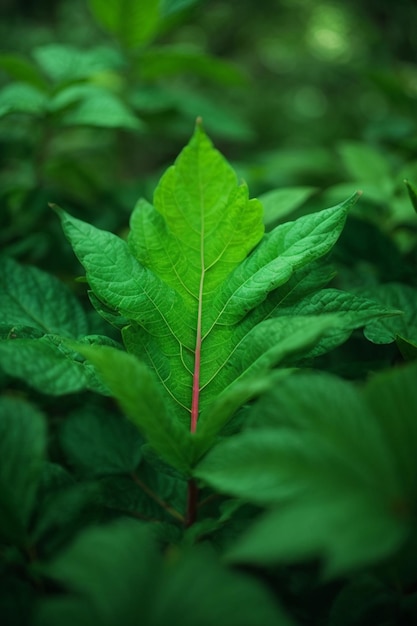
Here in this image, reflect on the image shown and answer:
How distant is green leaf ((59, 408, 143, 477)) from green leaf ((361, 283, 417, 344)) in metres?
0.35

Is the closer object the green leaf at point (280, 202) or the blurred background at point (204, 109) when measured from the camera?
the green leaf at point (280, 202)

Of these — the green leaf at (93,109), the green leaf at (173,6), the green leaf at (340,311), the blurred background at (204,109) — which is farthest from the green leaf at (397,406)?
the green leaf at (173,6)

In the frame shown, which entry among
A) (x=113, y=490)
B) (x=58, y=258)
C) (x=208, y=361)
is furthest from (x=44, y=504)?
(x=58, y=258)

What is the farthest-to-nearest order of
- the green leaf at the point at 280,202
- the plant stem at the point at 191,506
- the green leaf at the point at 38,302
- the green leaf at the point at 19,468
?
the green leaf at the point at 280,202 → the green leaf at the point at 38,302 → the plant stem at the point at 191,506 → the green leaf at the point at 19,468

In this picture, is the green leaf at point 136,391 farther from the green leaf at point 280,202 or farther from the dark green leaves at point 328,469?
the green leaf at point 280,202

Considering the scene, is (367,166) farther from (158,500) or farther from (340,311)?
(158,500)

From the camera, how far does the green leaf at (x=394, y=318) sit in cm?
69

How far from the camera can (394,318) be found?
727mm

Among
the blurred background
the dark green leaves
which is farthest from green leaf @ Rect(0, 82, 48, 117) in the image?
the dark green leaves

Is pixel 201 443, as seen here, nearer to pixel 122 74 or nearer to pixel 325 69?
pixel 122 74

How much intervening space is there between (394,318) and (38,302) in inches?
19.9

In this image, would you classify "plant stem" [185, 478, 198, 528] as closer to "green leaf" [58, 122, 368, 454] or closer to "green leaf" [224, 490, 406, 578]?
"green leaf" [58, 122, 368, 454]

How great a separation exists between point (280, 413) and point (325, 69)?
103 inches

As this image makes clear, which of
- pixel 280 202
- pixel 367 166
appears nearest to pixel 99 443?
pixel 280 202
